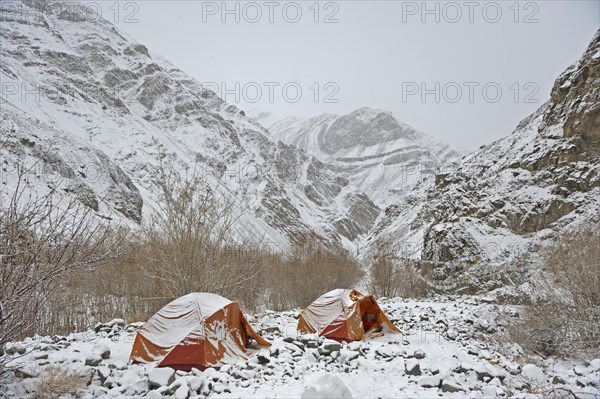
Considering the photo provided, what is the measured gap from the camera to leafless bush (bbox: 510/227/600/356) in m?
8.79

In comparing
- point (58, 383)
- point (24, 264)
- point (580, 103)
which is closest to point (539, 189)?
point (580, 103)

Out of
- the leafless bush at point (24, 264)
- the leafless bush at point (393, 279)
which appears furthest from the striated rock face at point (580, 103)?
the leafless bush at point (24, 264)

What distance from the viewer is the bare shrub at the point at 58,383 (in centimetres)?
511

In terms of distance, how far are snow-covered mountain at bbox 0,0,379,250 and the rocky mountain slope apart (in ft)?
48.6

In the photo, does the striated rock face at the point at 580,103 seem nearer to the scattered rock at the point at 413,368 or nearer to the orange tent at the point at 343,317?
the orange tent at the point at 343,317

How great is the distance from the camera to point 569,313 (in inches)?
365

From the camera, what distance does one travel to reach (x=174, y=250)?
10773mm

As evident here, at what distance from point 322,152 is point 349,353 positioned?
177 metres

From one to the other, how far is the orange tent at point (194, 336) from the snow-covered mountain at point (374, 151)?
134 metres

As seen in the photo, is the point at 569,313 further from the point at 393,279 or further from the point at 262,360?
the point at 393,279

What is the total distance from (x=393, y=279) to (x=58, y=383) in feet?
71.3

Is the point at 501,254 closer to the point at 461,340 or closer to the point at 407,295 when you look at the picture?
the point at 407,295

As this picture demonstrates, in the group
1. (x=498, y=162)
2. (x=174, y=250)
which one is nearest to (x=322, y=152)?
(x=498, y=162)

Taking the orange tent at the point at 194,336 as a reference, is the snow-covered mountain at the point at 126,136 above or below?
above
